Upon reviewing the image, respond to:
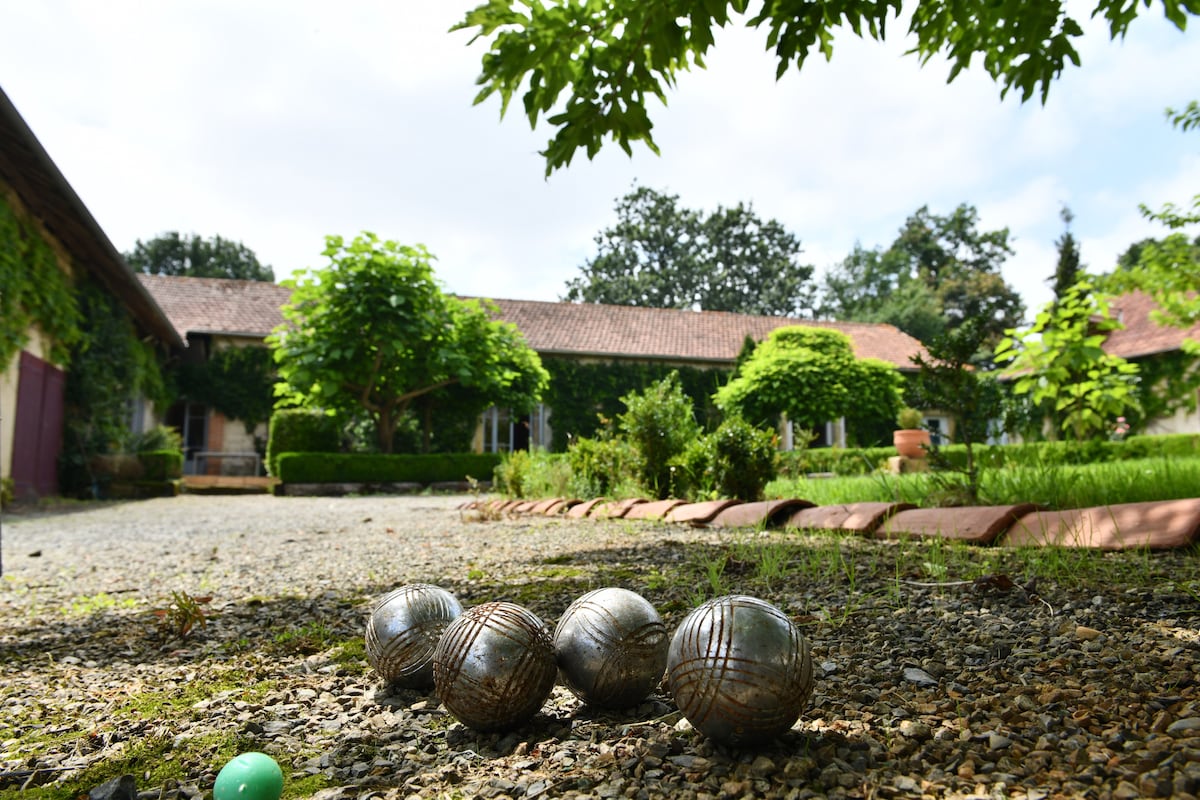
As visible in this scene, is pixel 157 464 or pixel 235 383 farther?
pixel 235 383

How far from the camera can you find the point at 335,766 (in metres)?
1.54

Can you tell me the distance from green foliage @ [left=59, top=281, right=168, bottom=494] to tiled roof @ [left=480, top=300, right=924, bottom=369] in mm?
11267

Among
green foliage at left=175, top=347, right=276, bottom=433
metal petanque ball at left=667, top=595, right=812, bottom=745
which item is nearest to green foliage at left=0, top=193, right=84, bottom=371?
green foliage at left=175, top=347, right=276, bottom=433

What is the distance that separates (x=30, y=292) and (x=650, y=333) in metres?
17.9

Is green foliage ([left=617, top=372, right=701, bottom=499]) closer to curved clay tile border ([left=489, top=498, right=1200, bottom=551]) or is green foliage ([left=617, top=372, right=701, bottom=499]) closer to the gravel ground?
curved clay tile border ([left=489, top=498, right=1200, bottom=551])

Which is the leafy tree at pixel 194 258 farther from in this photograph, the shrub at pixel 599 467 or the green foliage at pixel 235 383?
the shrub at pixel 599 467

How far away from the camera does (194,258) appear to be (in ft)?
142

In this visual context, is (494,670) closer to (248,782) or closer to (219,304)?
(248,782)

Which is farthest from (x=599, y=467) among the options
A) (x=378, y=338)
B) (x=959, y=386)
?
Answer: (x=378, y=338)

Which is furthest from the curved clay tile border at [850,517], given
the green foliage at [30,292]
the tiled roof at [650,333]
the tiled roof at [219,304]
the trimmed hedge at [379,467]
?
the tiled roof at [219,304]

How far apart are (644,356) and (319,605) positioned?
69.0 feet

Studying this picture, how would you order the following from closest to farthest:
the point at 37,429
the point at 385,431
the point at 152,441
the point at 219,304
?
the point at 37,429
the point at 152,441
the point at 385,431
the point at 219,304

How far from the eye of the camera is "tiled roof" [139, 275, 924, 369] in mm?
21797

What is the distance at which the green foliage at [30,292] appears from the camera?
32.0 ft
